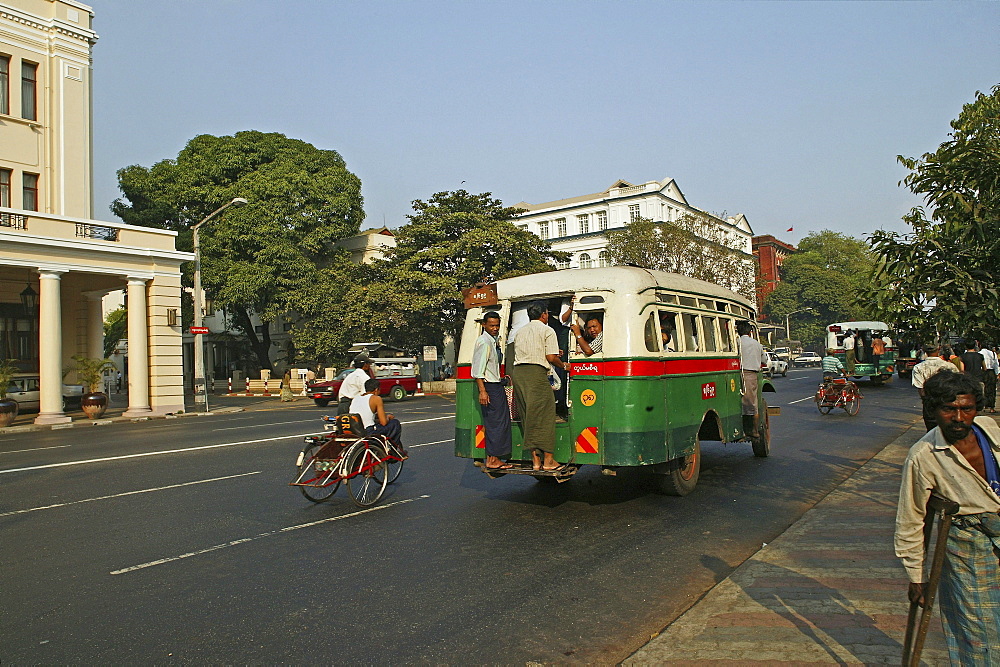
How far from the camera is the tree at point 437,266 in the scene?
37.9m

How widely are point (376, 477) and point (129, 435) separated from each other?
12776 millimetres

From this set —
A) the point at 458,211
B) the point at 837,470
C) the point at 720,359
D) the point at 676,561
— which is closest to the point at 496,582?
the point at 676,561

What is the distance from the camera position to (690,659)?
4148 mm

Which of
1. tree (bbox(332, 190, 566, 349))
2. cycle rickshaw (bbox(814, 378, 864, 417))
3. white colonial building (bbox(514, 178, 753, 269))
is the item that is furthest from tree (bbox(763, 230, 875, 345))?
cycle rickshaw (bbox(814, 378, 864, 417))

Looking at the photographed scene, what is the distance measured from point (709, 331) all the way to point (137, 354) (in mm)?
22168

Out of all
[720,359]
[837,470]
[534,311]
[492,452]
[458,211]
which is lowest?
[837,470]

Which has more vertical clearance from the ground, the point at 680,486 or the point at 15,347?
the point at 15,347

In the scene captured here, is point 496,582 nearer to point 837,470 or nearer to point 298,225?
point 837,470

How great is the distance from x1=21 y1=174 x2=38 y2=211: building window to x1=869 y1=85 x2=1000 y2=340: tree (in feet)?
99.4

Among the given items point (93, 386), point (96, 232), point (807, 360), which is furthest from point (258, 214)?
point (807, 360)

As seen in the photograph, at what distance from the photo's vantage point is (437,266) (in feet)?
136

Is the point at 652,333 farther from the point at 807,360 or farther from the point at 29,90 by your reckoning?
the point at 807,360

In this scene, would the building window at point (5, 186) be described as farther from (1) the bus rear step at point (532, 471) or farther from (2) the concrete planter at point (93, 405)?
(1) the bus rear step at point (532, 471)

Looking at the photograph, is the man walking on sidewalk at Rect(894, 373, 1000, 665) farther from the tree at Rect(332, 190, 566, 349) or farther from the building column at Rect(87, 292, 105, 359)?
the tree at Rect(332, 190, 566, 349)
